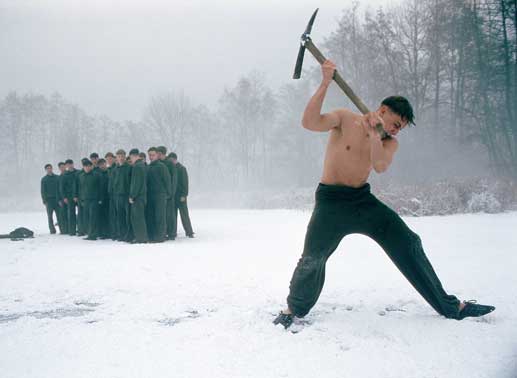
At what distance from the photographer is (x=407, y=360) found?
263 centimetres

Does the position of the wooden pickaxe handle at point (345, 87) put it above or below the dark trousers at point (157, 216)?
above

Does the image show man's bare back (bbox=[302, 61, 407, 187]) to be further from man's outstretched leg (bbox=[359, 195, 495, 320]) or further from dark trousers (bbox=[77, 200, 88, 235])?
dark trousers (bbox=[77, 200, 88, 235])

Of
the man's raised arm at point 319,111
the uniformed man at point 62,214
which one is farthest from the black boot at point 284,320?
the uniformed man at point 62,214

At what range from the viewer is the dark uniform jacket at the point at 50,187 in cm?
1298

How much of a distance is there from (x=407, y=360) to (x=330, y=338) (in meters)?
0.59

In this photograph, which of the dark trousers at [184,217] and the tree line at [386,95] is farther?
the tree line at [386,95]

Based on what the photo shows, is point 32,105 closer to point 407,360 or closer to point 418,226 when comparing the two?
point 418,226

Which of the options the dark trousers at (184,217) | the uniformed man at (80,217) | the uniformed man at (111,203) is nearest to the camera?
the uniformed man at (111,203)

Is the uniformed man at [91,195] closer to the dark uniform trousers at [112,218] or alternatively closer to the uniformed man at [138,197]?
the dark uniform trousers at [112,218]

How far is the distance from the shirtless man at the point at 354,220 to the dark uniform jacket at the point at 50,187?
459 inches

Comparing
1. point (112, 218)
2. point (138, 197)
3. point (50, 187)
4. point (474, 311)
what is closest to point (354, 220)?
point (474, 311)

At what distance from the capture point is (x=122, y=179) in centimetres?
1007

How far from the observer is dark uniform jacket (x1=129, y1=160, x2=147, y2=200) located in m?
9.57

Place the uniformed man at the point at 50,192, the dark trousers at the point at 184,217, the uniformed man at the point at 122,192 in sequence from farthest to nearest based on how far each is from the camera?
1. the uniformed man at the point at 50,192
2. the dark trousers at the point at 184,217
3. the uniformed man at the point at 122,192
